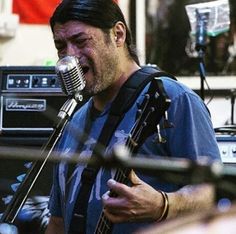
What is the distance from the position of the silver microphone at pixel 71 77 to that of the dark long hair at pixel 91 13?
21 centimetres

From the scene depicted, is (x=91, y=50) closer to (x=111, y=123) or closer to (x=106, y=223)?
(x=111, y=123)

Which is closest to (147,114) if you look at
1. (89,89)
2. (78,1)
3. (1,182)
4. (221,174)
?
(89,89)

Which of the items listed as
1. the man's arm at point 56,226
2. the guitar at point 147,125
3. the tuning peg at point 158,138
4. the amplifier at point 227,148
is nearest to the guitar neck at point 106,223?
the guitar at point 147,125

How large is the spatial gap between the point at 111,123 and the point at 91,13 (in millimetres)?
328

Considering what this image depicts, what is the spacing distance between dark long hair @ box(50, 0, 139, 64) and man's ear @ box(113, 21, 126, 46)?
0.5 inches

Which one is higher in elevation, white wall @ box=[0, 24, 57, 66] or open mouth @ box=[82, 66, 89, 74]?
open mouth @ box=[82, 66, 89, 74]

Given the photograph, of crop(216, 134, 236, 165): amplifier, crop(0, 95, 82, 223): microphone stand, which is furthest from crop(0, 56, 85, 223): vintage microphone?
crop(216, 134, 236, 165): amplifier

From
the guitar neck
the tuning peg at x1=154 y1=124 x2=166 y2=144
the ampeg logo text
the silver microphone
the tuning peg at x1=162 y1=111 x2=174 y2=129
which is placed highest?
the silver microphone

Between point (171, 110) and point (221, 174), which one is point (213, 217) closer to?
point (221, 174)

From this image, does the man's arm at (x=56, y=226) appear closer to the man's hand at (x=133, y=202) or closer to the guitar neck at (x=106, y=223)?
the guitar neck at (x=106, y=223)

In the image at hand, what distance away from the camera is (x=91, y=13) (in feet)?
6.27

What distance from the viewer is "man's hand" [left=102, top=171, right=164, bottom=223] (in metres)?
1.51

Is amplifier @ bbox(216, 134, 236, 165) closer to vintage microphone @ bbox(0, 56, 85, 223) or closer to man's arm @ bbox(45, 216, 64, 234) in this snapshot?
man's arm @ bbox(45, 216, 64, 234)

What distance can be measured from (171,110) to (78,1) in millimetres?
450
